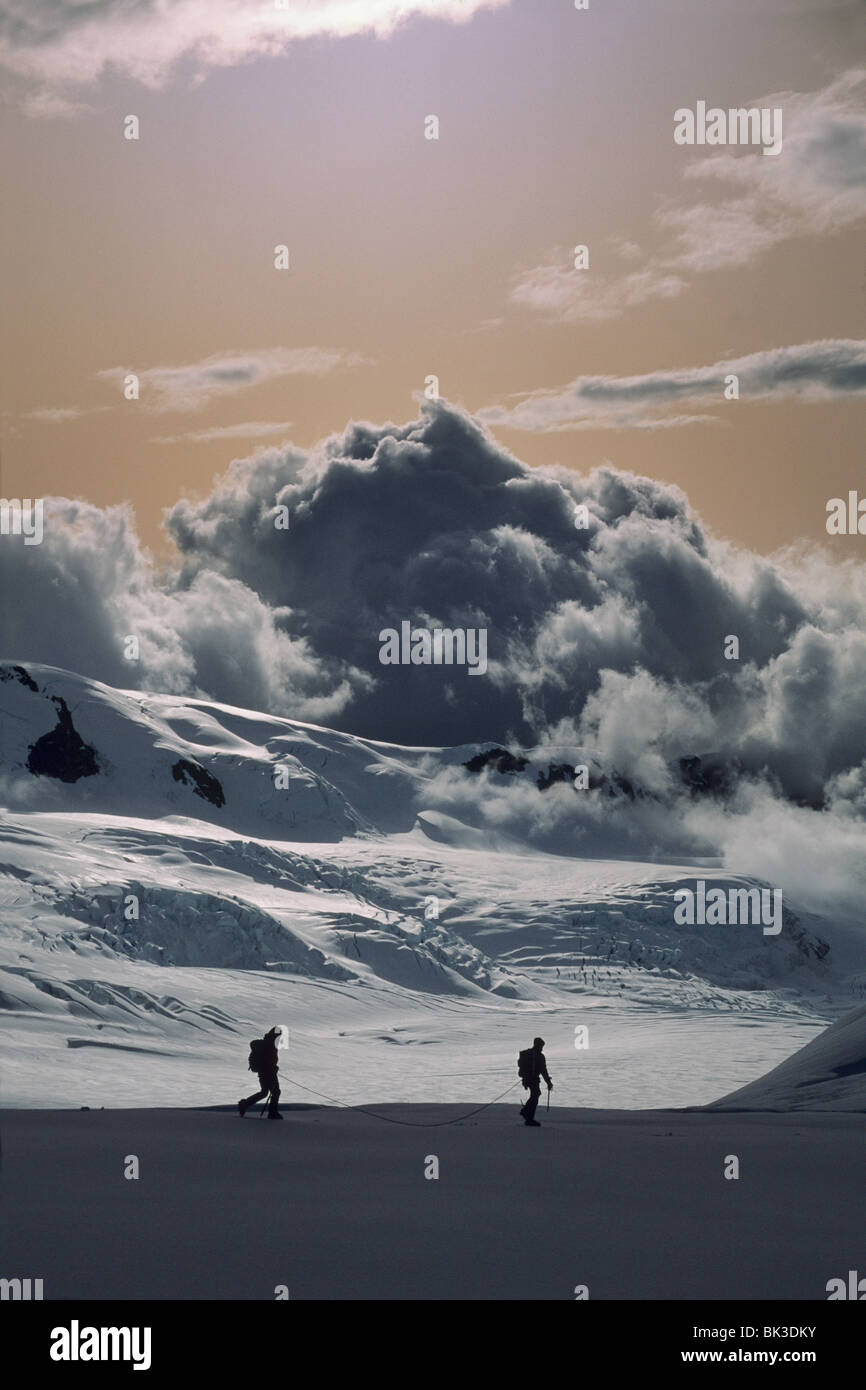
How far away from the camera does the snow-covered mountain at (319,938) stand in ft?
191

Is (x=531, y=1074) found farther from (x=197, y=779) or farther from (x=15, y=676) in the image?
(x=15, y=676)

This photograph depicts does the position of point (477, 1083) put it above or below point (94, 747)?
below

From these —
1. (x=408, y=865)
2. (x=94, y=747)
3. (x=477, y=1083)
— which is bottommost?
(x=477, y=1083)

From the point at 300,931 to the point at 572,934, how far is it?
39.6m

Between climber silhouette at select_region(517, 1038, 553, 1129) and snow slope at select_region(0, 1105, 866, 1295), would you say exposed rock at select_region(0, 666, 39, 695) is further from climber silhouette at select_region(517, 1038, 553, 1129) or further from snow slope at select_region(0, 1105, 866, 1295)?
snow slope at select_region(0, 1105, 866, 1295)

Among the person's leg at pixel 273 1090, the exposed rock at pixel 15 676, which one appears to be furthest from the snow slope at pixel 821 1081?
the exposed rock at pixel 15 676

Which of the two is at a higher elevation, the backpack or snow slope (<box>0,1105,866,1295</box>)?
the backpack

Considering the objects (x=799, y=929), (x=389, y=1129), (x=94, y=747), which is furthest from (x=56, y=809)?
(x=389, y=1129)

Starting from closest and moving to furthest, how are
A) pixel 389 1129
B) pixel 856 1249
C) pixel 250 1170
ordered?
pixel 856 1249 < pixel 250 1170 < pixel 389 1129

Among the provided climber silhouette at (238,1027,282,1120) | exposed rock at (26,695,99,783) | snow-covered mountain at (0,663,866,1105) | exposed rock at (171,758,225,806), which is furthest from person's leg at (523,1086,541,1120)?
exposed rock at (171,758,225,806)

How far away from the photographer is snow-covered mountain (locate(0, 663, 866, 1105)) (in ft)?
191

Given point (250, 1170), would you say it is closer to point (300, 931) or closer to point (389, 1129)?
point (389, 1129)

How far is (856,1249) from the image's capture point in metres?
15.0

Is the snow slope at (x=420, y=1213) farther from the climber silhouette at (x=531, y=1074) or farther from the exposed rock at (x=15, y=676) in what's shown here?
the exposed rock at (x=15, y=676)
